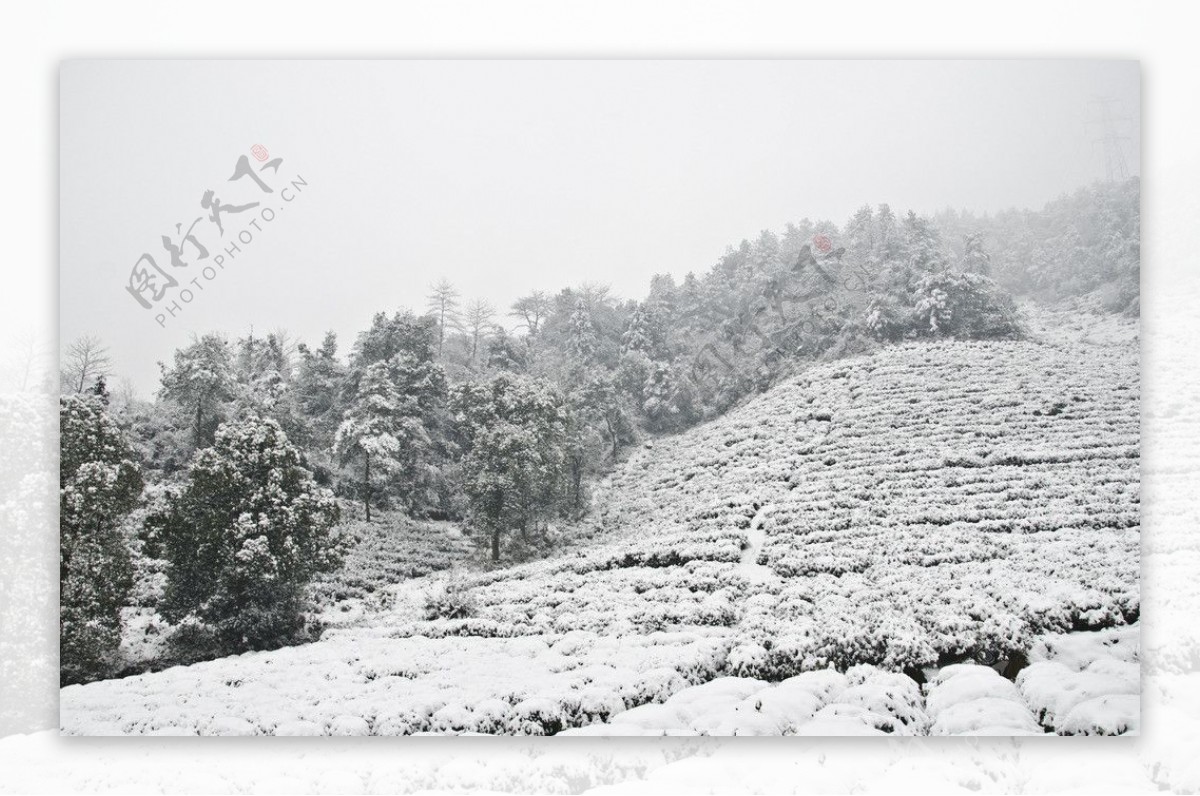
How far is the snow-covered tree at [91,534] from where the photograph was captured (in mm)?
6031

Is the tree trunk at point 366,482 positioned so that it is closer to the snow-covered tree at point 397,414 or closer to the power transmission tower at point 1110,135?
the snow-covered tree at point 397,414

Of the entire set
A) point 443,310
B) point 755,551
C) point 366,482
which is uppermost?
point 443,310

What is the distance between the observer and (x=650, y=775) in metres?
5.59

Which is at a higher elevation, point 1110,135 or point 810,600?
point 1110,135

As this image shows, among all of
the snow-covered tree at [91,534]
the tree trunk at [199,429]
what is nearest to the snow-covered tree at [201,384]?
the tree trunk at [199,429]

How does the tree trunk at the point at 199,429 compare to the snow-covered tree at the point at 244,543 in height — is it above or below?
above

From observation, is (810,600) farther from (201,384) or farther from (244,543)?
(201,384)

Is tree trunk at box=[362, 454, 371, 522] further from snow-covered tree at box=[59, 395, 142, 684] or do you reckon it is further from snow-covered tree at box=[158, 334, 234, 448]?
snow-covered tree at box=[59, 395, 142, 684]

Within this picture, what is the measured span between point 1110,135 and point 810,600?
440 centimetres

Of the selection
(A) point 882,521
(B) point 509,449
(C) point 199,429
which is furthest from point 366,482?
(A) point 882,521

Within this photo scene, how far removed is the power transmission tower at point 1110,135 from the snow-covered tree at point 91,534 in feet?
26.4

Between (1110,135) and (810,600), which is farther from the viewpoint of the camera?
(1110,135)

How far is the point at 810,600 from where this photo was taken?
605 centimetres

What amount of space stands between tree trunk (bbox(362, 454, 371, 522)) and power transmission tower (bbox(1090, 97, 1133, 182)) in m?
6.38
